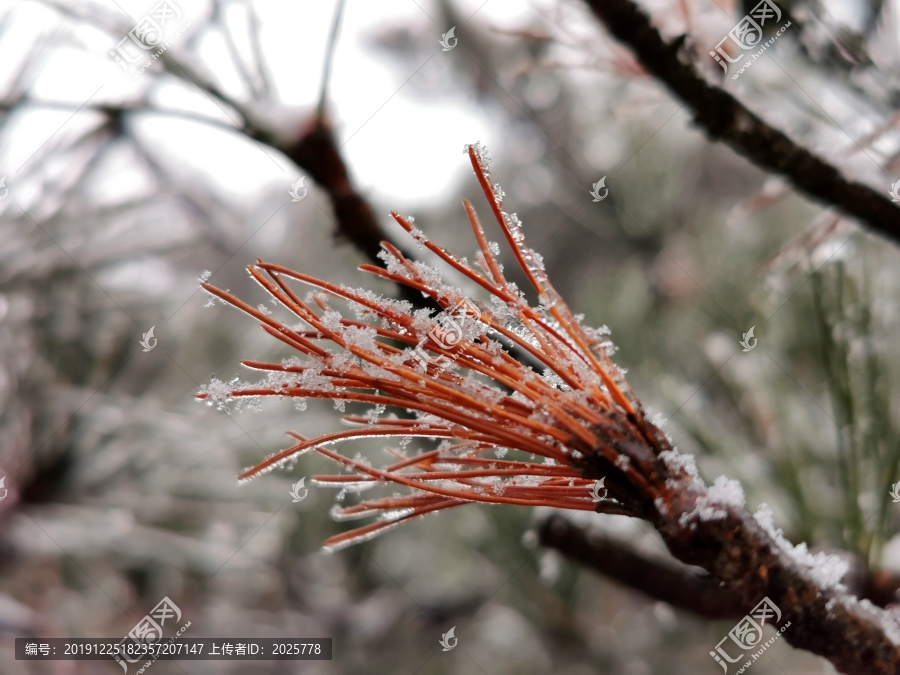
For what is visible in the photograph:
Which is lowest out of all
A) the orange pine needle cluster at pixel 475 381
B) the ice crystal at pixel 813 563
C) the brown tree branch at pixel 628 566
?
the brown tree branch at pixel 628 566

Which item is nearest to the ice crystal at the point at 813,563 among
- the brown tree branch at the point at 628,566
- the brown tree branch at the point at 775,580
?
the brown tree branch at the point at 775,580

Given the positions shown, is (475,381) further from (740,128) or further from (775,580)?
(740,128)

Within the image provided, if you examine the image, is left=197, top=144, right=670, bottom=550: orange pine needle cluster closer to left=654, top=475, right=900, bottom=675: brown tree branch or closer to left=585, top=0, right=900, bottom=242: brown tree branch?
left=654, top=475, right=900, bottom=675: brown tree branch

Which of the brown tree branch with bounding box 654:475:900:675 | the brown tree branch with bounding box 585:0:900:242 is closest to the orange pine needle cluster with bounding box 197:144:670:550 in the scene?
the brown tree branch with bounding box 654:475:900:675

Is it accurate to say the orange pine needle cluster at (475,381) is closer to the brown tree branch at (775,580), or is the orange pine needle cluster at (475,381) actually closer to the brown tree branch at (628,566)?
the brown tree branch at (775,580)

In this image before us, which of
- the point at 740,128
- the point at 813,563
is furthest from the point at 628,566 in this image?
the point at 740,128

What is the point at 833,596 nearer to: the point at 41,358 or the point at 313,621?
the point at 41,358
